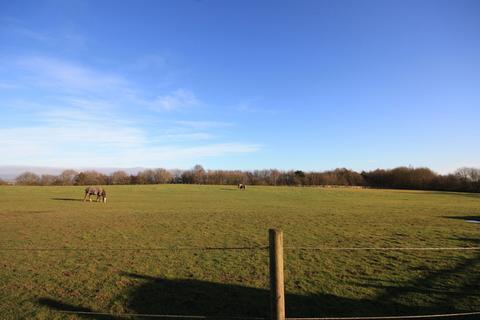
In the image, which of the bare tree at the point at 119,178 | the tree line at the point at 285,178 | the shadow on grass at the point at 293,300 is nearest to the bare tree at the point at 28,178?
the tree line at the point at 285,178

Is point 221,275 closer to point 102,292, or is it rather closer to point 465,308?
point 102,292

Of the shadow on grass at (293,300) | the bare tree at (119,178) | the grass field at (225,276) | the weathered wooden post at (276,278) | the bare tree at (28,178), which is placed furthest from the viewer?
the bare tree at (119,178)

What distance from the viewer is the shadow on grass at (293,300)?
18.9ft

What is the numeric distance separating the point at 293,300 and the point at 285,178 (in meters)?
108

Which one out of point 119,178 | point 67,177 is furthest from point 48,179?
point 119,178

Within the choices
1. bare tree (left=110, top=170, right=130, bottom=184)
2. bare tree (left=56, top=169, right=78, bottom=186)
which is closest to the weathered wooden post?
bare tree (left=56, top=169, right=78, bottom=186)

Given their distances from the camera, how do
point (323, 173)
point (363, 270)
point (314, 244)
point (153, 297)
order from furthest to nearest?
point (323, 173) → point (314, 244) → point (363, 270) → point (153, 297)

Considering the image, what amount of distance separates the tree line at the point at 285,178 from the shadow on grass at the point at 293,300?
83.9 metres

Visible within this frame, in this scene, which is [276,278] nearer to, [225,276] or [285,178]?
[225,276]

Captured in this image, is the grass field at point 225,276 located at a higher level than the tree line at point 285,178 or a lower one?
lower

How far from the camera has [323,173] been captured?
116m

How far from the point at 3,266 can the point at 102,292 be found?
3.87 metres

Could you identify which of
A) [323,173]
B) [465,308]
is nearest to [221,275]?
[465,308]

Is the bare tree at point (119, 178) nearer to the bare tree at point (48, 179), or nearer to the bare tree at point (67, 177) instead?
the bare tree at point (67, 177)
